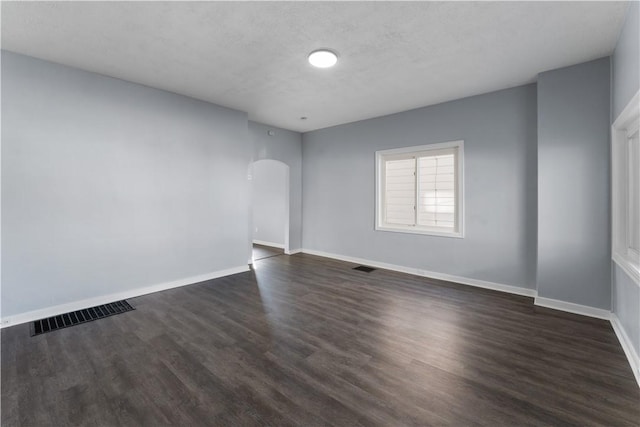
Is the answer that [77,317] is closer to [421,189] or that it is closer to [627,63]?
[421,189]

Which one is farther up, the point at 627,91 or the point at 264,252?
the point at 627,91

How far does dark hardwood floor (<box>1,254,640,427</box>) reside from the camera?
1715mm

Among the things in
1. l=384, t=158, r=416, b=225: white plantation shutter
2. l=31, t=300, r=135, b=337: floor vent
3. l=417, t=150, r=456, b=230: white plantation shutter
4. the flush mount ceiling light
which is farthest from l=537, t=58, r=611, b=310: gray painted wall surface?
l=31, t=300, r=135, b=337: floor vent

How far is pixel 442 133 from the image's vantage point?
446cm

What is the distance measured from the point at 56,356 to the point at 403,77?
14.9 ft

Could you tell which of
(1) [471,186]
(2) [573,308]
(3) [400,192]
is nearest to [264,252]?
(3) [400,192]

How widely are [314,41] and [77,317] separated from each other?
386cm

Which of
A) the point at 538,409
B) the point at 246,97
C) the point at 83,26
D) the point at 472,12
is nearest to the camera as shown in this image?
the point at 538,409

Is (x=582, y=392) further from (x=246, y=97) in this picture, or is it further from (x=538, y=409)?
(x=246, y=97)

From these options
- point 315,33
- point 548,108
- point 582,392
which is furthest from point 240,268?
point 548,108

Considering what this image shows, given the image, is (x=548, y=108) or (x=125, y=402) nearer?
(x=125, y=402)

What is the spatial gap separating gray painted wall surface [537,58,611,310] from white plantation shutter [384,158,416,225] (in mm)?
1882

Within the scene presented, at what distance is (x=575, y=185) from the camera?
3.14 metres

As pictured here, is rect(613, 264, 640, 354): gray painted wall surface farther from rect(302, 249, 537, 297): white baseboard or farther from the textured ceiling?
the textured ceiling
